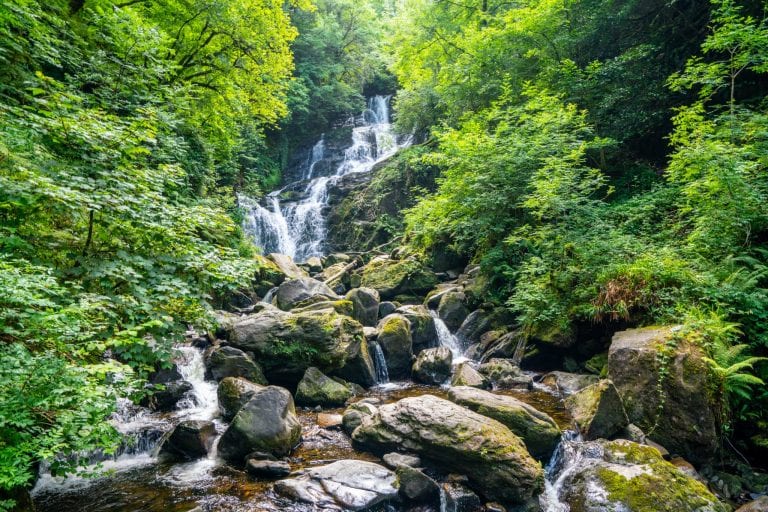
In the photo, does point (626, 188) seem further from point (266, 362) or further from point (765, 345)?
point (266, 362)

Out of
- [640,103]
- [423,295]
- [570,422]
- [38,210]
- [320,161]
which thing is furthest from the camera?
[320,161]

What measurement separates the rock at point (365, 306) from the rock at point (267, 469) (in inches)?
249

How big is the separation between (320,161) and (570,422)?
2511 centimetres

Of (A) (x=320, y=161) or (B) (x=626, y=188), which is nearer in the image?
(B) (x=626, y=188)

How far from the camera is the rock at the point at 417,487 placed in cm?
491

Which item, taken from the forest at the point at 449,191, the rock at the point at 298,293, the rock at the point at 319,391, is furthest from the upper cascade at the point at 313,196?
the rock at the point at 319,391

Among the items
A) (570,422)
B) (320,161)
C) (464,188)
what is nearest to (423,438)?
(570,422)

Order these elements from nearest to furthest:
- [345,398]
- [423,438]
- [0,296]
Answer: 1. [0,296]
2. [423,438]
3. [345,398]

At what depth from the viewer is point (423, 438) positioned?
5.46m

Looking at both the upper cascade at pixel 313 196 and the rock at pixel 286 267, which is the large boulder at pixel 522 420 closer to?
the rock at pixel 286 267

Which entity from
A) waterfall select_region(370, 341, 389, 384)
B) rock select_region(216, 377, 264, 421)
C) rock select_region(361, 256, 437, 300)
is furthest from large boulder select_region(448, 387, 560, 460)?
rock select_region(361, 256, 437, 300)

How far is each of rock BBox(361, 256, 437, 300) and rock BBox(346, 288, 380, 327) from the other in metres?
1.81

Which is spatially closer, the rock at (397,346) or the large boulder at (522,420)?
the large boulder at (522,420)

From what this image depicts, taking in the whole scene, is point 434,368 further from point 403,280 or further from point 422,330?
point 403,280
